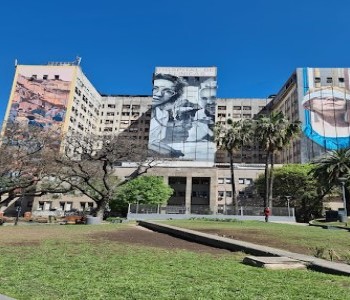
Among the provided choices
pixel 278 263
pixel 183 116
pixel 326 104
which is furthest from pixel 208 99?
pixel 278 263

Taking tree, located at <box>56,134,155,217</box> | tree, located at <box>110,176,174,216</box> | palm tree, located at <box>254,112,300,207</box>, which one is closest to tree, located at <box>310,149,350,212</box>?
palm tree, located at <box>254,112,300,207</box>

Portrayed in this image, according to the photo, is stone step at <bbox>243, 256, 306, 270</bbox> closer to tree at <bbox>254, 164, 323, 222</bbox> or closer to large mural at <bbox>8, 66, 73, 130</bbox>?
tree at <bbox>254, 164, 323, 222</bbox>

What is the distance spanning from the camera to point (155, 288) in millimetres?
5941

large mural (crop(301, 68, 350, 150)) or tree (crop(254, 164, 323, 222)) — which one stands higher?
large mural (crop(301, 68, 350, 150))

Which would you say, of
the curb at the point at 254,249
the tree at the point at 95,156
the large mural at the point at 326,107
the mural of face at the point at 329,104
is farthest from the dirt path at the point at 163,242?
the mural of face at the point at 329,104

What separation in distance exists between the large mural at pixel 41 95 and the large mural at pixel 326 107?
7489 cm

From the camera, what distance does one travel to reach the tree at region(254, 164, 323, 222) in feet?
193

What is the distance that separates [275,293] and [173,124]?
10039 cm

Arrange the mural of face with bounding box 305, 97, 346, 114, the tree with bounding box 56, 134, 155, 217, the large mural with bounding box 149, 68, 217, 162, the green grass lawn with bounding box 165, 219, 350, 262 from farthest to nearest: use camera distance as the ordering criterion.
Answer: the large mural with bounding box 149, 68, 217, 162
the mural of face with bounding box 305, 97, 346, 114
the tree with bounding box 56, 134, 155, 217
the green grass lawn with bounding box 165, 219, 350, 262

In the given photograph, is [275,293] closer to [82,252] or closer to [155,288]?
[155,288]

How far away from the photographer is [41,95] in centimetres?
10419

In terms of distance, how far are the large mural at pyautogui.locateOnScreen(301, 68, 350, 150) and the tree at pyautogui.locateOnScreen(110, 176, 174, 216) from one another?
51.2 metres

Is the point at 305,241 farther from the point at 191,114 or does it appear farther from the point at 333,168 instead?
the point at 191,114

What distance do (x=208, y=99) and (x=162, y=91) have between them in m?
15.9
